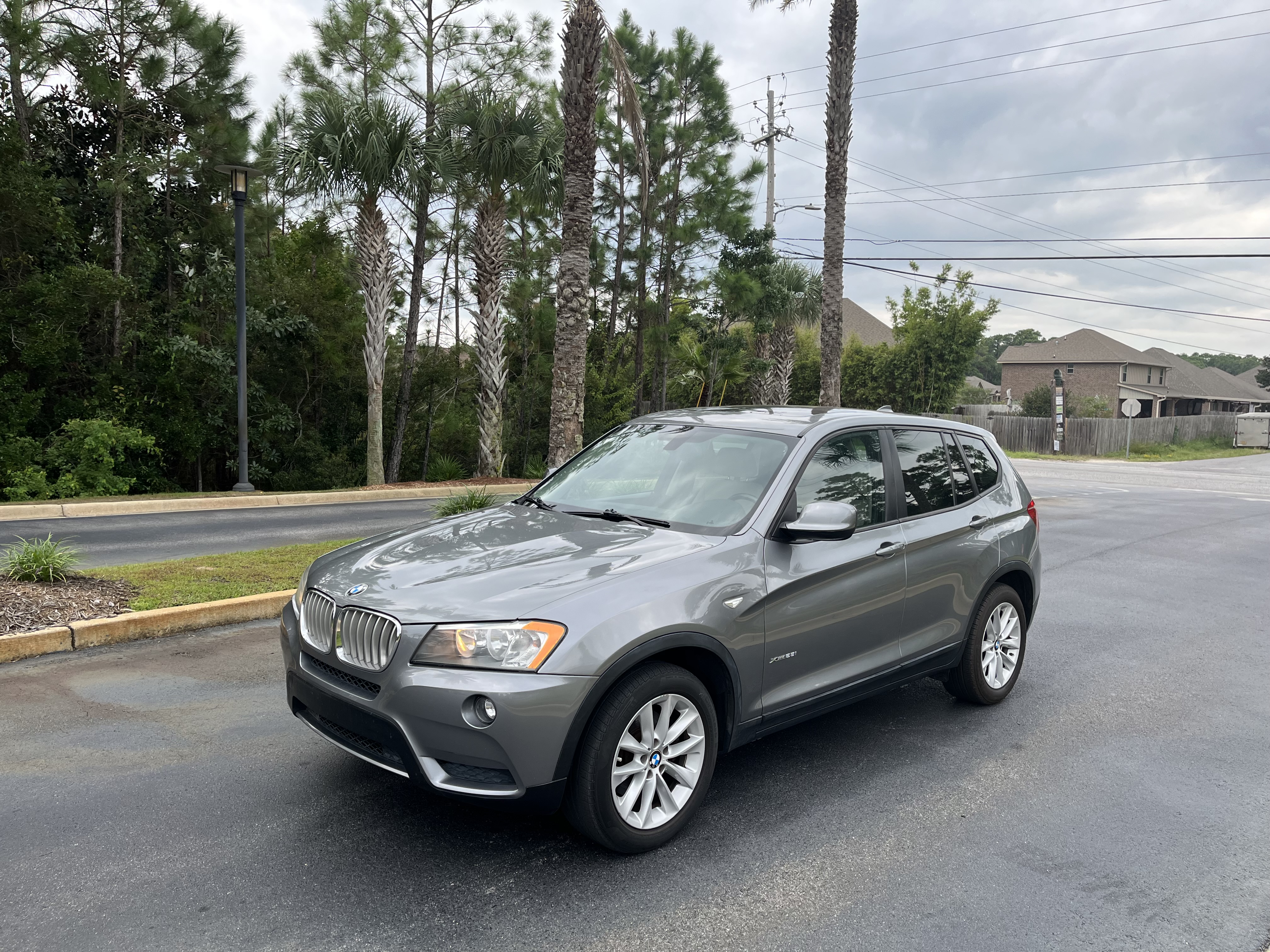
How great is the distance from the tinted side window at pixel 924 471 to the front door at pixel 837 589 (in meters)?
0.17

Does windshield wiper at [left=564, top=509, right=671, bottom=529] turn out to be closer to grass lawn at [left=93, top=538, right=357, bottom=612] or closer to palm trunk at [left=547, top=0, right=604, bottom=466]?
grass lawn at [left=93, top=538, right=357, bottom=612]

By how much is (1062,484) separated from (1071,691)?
762 inches

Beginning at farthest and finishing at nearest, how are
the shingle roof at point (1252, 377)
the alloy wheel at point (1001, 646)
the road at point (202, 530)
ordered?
the shingle roof at point (1252, 377) → the road at point (202, 530) → the alloy wheel at point (1001, 646)

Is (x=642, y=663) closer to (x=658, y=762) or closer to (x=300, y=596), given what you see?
(x=658, y=762)

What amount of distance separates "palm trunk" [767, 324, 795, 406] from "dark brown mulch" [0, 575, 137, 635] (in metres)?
26.2

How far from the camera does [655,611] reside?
335 centimetres

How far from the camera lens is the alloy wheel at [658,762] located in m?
3.37

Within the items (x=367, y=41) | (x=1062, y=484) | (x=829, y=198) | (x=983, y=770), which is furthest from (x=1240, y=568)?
(x=367, y=41)

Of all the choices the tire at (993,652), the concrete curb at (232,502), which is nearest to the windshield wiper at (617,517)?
the tire at (993,652)

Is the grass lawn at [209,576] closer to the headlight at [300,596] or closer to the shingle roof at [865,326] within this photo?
the headlight at [300,596]

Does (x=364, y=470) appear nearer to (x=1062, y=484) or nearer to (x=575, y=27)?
(x=575, y=27)

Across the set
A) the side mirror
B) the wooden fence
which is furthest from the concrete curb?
the wooden fence

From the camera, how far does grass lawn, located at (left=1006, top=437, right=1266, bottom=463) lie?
42062mm

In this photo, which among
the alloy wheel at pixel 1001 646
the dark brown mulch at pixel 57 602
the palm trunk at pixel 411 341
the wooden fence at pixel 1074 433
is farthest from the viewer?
the wooden fence at pixel 1074 433
